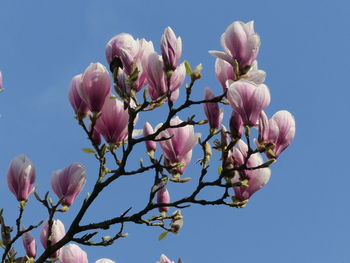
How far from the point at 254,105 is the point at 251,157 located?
437 millimetres

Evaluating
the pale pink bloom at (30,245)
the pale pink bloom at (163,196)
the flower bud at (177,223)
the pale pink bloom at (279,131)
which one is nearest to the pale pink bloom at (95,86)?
the pale pink bloom at (163,196)

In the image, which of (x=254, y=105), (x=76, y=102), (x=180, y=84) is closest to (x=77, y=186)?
(x=76, y=102)

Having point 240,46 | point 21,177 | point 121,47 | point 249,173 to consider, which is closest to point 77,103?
point 121,47

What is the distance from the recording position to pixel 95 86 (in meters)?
3.54

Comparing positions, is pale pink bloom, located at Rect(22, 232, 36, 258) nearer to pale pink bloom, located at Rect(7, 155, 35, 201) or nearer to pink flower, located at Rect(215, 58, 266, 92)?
pale pink bloom, located at Rect(7, 155, 35, 201)

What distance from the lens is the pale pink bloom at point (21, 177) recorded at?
3963 millimetres

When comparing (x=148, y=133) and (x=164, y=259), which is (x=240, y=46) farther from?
(x=164, y=259)

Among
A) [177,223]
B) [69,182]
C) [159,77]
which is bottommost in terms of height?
[177,223]

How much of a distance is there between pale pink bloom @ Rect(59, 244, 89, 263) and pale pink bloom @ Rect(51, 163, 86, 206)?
33 cm

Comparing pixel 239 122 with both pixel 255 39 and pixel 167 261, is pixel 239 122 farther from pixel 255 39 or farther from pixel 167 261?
pixel 167 261

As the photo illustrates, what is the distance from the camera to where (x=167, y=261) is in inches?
173

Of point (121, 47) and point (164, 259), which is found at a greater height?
point (121, 47)

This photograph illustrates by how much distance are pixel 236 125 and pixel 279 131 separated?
0.26 m

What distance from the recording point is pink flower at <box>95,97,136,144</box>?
144 inches
